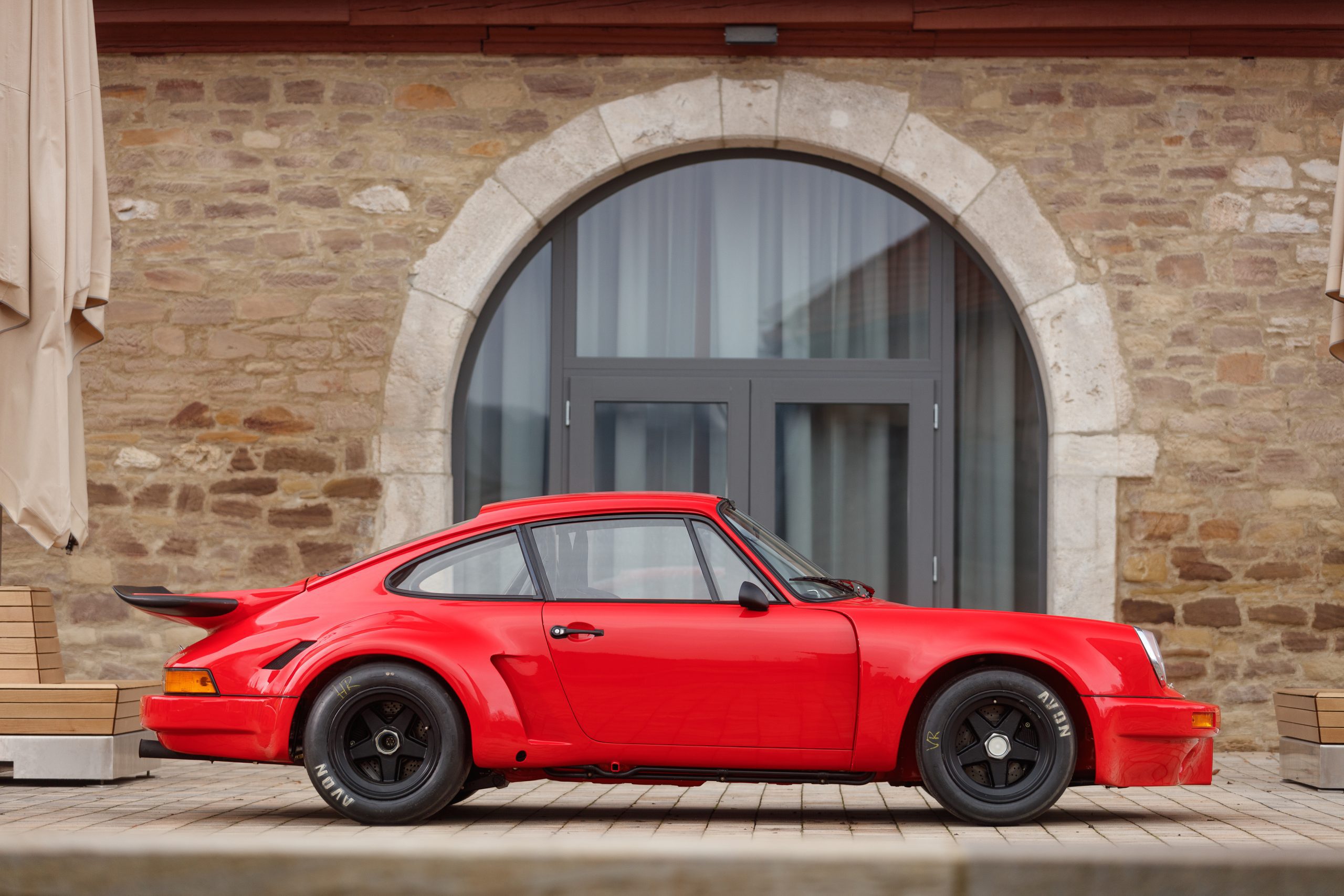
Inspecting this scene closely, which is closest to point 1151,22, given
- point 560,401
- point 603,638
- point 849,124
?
point 849,124

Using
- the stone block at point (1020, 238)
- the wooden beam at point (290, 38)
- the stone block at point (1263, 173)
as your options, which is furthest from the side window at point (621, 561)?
the stone block at point (1263, 173)

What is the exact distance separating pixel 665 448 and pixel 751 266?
1.31 metres

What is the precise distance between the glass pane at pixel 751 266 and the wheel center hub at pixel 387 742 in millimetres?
4091

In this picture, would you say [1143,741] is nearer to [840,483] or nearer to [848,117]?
[840,483]

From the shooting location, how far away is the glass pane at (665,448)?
8.44 metres

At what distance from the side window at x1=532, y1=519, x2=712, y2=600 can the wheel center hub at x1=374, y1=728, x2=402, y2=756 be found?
772mm

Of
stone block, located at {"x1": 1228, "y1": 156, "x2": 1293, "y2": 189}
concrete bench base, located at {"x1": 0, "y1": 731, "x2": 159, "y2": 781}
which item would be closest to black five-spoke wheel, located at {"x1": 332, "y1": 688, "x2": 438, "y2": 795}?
concrete bench base, located at {"x1": 0, "y1": 731, "x2": 159, "y2": 781}

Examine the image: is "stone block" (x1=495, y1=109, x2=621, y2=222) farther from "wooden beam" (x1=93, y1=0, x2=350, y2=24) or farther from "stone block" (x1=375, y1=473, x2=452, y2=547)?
"stone block" (x1=375, y1=473, x2=452, y2=547)

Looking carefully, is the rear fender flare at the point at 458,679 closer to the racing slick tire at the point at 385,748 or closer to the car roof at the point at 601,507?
the racing slick tire at the point at 385,748

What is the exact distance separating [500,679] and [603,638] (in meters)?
0.40

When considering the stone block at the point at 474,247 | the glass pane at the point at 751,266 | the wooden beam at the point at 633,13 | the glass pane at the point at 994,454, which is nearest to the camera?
the wooden beam at the point at 633,13

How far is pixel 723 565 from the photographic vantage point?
509cm

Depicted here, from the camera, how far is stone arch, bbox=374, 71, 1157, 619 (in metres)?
7.87

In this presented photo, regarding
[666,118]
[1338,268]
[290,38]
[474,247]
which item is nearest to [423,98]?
[290,38]
